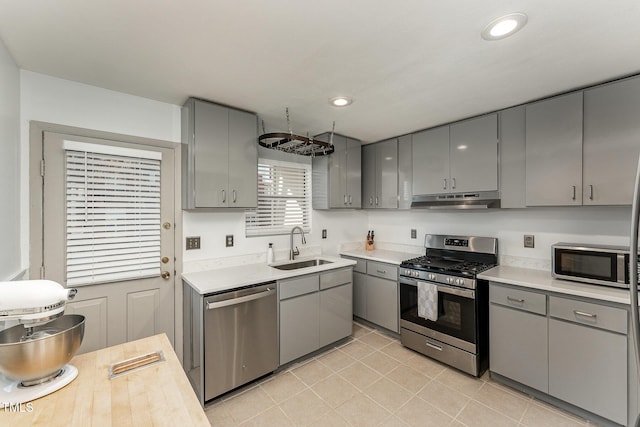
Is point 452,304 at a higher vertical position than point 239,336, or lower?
higher

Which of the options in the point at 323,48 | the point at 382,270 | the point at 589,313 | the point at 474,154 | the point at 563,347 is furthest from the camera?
the point at 382,270

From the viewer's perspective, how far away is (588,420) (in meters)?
1.96

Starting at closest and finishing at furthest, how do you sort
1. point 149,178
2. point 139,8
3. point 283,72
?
1. point 139,8
2. point 283,72
3. point 149,178

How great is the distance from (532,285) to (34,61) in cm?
380

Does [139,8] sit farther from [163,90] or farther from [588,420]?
[588,420]

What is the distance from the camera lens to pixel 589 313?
1916 mm

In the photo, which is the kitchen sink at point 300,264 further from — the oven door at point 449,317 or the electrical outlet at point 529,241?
the electrical outlet at point 529,241

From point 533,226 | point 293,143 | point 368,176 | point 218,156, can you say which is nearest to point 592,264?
point 533,226

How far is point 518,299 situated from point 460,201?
3.32ft

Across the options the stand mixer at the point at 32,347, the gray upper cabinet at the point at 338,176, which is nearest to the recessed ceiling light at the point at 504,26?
the gray upper cabinet at the point at 338,176

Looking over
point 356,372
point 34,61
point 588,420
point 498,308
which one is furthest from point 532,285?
point 34,61

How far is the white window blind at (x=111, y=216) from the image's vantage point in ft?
A: 6.64

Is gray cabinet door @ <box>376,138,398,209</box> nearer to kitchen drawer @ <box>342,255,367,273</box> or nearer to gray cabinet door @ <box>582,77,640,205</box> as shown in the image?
kitchen drawer @ <box>342,255,367,273</box>

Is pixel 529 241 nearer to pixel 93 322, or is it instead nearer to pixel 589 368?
pixel 589 368
